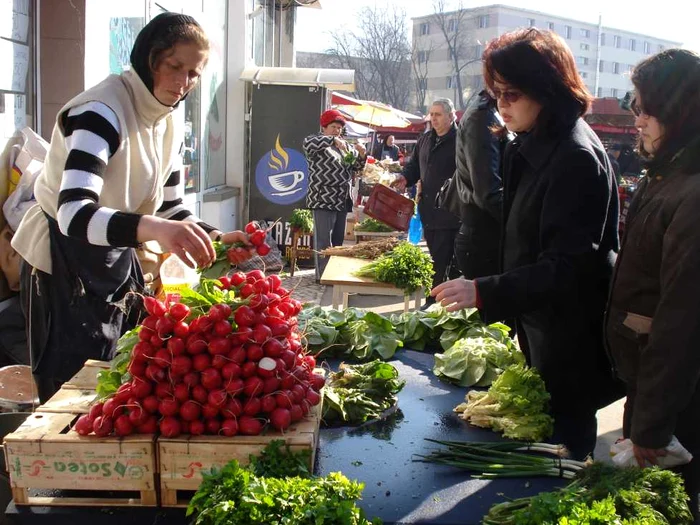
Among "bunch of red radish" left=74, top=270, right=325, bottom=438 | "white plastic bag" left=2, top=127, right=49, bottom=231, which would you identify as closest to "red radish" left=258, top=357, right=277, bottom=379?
"bunch of red radish" left=74, top=270, right=325, bottom=438

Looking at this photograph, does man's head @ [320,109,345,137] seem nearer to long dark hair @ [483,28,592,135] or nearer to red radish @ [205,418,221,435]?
long dark hair @ [483,28,592,135]

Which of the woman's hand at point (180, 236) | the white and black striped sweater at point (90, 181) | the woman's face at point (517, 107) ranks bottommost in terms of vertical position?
the woman's hand at point (180, 236)

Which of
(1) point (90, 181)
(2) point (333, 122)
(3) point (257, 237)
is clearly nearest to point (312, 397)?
(3) point (257, 237)

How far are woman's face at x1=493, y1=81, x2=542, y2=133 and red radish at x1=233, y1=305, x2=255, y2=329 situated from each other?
1.27 meters

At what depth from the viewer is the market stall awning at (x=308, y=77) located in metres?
11.4

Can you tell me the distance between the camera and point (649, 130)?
237 cm

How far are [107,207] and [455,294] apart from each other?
1.35 m

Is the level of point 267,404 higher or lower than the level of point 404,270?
higher

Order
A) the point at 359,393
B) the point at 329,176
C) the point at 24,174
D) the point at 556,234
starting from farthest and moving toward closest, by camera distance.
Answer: the point at 329,176 → the point at 24,174 → the point at 359,393 → the point at 556,234

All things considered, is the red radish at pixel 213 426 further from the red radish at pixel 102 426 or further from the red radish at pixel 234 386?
the red radish at pixel 102 426

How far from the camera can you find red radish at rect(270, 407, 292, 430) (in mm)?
2121

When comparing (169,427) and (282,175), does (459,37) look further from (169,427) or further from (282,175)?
(169,427)

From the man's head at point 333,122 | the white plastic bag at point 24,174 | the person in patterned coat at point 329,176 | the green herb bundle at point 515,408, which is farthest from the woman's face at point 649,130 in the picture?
the man's head at point 333,122

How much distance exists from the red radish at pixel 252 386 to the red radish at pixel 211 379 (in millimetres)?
83
